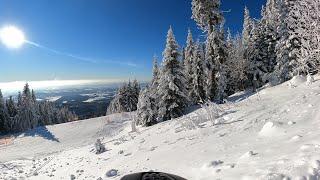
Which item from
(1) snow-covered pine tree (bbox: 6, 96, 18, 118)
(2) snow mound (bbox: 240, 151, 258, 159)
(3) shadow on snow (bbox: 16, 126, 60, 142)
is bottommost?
(3) shadow on snow (bbox: 16, 126, 60, 142)

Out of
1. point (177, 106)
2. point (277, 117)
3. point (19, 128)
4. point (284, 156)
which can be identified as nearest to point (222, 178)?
point (284, 156)

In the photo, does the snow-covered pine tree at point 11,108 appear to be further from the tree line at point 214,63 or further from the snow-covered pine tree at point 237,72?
the snow-covered pine tree at point 237,72

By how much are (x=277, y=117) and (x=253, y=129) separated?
1249 millimetres

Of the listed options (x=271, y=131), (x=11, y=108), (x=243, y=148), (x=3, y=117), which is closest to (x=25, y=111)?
(x=3, y=117)

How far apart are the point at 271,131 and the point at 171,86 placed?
31030mm

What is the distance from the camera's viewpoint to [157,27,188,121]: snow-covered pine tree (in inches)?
1613

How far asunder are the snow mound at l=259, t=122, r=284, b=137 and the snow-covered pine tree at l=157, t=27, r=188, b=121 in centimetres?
2967

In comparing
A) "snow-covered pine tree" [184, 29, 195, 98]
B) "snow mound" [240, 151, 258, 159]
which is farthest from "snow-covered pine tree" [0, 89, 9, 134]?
"snow mound" [240, 151, 258, 159]

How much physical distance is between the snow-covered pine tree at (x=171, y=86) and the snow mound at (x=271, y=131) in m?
29.7

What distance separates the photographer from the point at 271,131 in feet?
34.1

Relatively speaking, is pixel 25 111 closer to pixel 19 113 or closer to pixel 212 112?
pixel 19 113

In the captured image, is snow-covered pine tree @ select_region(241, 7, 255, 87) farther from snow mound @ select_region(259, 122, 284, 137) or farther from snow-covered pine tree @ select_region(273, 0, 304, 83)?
snow mound @ select_region(259, 122, 284, 137)

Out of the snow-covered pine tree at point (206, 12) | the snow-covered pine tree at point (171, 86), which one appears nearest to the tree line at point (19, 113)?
the snow-covered pine tree at point (171, 86)

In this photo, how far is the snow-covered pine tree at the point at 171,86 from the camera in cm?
4097
